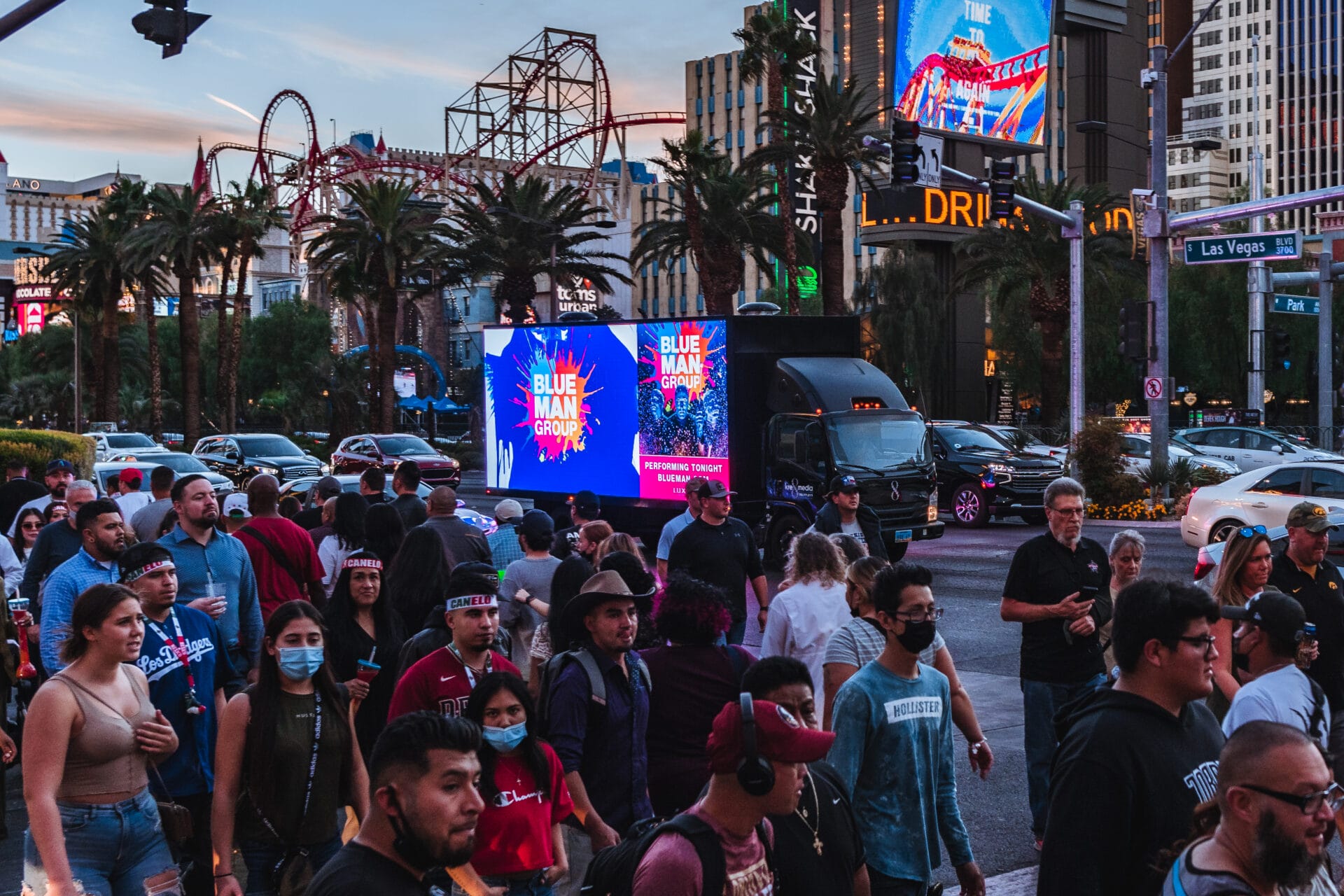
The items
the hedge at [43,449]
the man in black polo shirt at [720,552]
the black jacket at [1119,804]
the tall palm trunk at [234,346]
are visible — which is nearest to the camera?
the black jacket at [1119,804]

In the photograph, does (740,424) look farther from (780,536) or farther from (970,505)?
(970,505)

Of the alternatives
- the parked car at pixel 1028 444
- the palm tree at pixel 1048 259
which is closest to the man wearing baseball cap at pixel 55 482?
the parked car at pixel 1028 444

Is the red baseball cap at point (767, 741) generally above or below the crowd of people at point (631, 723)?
above

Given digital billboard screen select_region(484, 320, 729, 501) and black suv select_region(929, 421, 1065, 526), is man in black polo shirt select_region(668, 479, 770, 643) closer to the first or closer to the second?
digital billboard screen select_region(484, 320, 729, 501)

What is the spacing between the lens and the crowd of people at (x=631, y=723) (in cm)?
318

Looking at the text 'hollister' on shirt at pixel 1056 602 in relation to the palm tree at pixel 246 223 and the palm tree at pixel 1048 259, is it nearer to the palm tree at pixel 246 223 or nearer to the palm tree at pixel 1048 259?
the palm tree at pixel 1048 259

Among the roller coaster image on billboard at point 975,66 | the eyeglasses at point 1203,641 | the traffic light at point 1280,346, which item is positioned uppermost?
the roller coaster image on billboard at point 975,66

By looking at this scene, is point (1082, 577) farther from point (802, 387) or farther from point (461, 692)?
point (802, 387)

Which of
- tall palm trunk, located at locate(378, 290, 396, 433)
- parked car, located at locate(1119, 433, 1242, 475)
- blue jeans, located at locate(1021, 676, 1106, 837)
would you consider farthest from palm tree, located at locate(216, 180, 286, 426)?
blue jeans, located at locate(1021, 676, 1106, 837)

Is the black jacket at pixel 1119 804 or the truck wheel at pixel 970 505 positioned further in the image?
the truck wheel at pixel 970 505

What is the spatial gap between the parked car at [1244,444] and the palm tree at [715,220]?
42.2ft

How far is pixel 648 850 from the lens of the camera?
3.21 meters

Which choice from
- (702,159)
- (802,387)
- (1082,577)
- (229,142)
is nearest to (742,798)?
(1082,577)

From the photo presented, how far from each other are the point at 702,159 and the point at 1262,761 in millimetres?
40915
